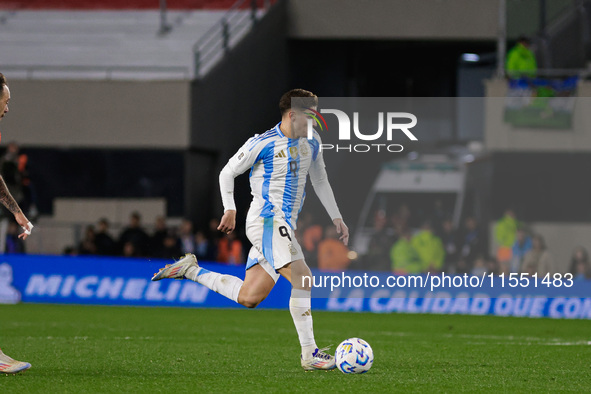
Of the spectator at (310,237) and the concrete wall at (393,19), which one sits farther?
the concrete wall at (393,19)

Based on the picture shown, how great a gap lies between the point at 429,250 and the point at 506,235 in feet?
4.75

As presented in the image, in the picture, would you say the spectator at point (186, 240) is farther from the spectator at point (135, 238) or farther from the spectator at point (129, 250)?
the spectator at point (129, 250)

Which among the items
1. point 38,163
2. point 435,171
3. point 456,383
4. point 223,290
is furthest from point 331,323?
point 38,163

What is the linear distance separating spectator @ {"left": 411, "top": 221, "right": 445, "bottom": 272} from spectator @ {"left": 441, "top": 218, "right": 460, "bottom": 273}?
88 millimetres

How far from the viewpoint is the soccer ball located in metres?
7.46

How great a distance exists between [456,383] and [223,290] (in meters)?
2.04

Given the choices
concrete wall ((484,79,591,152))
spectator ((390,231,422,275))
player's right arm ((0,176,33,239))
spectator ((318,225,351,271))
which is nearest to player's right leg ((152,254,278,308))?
player's right arm ((0,176,33,239))

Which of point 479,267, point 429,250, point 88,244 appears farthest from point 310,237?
point 88,244

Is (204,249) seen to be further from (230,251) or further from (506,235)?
(506,235)

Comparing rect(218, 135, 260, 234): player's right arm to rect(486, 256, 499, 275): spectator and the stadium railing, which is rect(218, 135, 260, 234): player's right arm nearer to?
rect(486, 256, 499, 275): spectator

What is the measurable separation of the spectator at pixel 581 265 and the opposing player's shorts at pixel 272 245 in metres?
9.39

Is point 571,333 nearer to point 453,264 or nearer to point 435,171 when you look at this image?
point 453,264

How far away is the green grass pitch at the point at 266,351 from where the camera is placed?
7027 mm

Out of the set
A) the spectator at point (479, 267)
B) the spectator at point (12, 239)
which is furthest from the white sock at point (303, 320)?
the spectator at point (12, 239)
